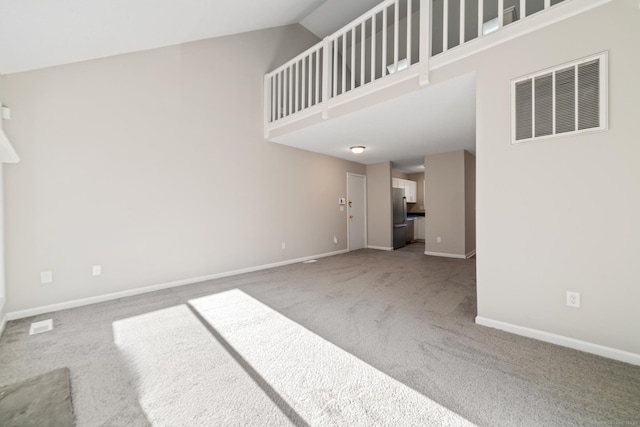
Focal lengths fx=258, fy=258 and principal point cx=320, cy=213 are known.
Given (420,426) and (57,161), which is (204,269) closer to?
(57,161)

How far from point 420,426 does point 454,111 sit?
3.32 meters

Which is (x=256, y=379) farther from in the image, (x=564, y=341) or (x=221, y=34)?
(x=221, y=34)

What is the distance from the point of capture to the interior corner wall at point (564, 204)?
172 cm

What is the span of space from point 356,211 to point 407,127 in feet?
10.3

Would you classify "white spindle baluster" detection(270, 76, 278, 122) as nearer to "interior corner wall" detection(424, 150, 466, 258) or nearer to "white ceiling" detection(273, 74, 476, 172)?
"white ceiling" detection(273, 74, 476, 172)

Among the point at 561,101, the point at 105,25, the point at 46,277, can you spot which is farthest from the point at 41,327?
the point at 561,101

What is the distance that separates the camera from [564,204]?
1.93 meters

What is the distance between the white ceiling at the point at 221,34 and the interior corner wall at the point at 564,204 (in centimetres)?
55

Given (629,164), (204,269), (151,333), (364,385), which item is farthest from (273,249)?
(629,164)

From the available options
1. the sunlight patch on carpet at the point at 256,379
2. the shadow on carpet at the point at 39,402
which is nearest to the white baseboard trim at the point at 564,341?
the sunlight patch on carpet at the point at 256,379

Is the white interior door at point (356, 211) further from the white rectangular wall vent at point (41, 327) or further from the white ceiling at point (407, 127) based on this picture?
the white rectangular wall vent at point (41, 327)

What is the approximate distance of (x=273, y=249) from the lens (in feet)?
15.6

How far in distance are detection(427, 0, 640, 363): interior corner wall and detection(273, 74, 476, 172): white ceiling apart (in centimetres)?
45

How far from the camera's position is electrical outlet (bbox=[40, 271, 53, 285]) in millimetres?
2689
